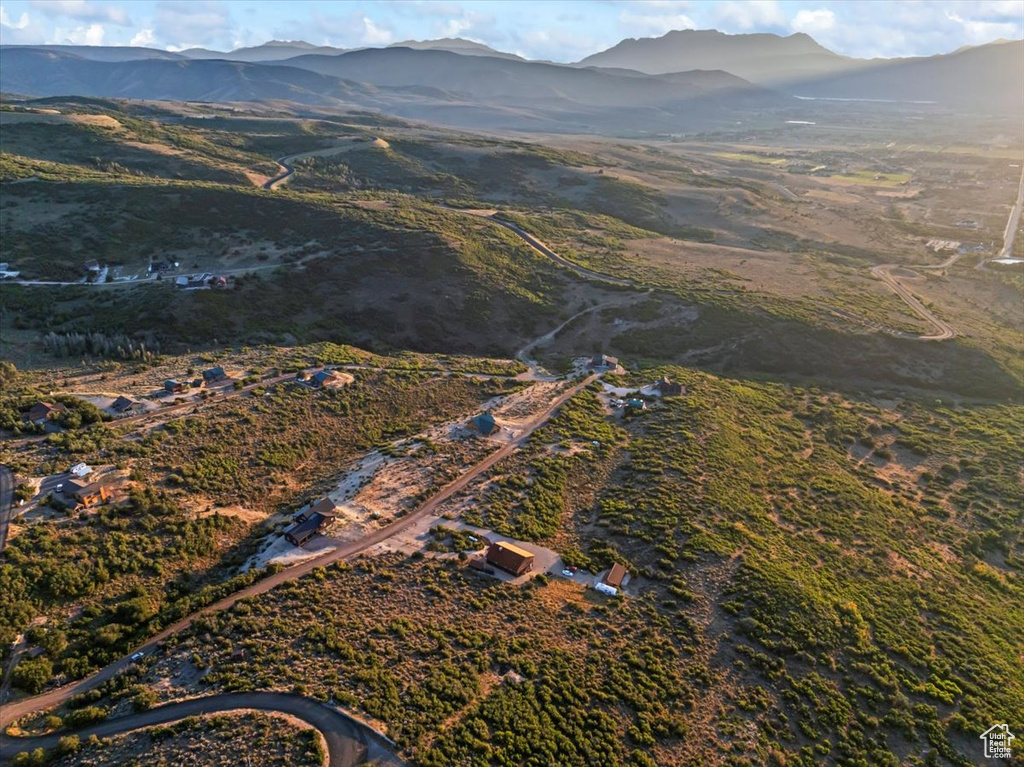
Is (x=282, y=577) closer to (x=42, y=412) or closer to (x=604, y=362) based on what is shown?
(x=42, y=412)

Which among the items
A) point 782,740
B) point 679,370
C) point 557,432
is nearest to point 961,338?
point 679,370

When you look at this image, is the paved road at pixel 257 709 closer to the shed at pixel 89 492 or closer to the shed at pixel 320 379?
the shed at pixel 89 492

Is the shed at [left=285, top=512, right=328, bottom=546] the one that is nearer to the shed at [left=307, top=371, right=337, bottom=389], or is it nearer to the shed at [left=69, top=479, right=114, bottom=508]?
the shed at [left=69, top=479, right=114, bottom=508]

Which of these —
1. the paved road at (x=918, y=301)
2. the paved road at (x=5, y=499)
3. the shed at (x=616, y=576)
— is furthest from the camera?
the paved road at (x=918, y=301)

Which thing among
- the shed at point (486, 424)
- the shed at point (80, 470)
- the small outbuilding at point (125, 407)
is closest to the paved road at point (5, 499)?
the shed at point (80, 470)

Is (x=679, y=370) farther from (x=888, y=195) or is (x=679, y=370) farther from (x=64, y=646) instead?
(x=888, y=195)

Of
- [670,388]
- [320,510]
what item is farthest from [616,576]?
[670,388]
